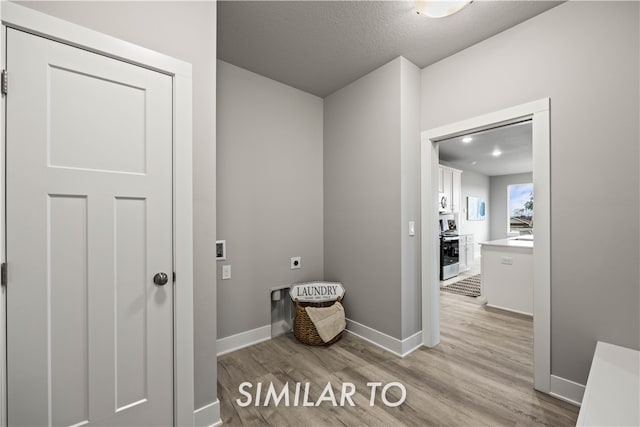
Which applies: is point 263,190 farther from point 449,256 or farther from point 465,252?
point 465,252

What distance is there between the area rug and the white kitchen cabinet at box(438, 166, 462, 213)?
1547 mm

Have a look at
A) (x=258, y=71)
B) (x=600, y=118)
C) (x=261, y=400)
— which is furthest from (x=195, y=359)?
(x=600, y=118)

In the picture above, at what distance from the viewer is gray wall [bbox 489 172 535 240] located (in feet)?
27.1

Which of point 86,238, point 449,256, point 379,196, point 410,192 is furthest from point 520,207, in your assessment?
point 86,238

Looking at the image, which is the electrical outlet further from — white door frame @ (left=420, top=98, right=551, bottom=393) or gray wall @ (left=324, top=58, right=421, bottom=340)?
white door frame @ (left=420, top=98, right=551, bottom=393)

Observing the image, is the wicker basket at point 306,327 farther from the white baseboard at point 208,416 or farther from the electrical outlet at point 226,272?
the white baseboard at point 208,416

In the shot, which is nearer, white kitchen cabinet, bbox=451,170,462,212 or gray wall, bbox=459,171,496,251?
white kitchen cabinet, bbox=451,170,462,212

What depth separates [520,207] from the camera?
7961mm

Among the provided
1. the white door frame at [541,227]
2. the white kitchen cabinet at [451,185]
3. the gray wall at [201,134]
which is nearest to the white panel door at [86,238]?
the gray wall at [201,134]

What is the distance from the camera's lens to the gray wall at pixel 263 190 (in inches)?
99.6

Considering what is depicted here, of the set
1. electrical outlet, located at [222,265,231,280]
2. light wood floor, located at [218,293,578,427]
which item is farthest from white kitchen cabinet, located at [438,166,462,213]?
electrical outlet, located at [222,265,231,280]

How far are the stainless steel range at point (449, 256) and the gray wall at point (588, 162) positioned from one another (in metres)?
3.59

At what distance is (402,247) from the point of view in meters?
2.43

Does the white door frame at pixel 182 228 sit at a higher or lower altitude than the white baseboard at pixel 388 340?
higher
